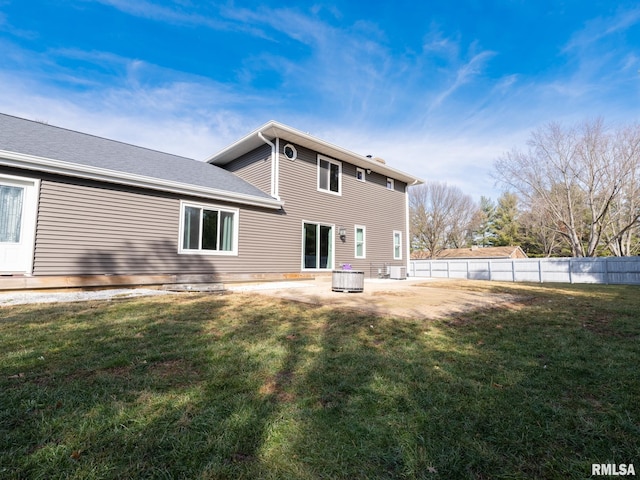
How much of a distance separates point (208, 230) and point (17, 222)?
4070 mm

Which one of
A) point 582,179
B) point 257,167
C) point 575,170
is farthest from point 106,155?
point 582,179

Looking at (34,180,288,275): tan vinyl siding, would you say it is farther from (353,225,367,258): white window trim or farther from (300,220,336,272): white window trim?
(353,225,367,258): white window trim

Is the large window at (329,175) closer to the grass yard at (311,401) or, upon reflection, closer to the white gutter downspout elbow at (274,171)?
the white gutter downspout elbow at (274,171)

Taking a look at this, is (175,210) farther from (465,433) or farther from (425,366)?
(465,433)

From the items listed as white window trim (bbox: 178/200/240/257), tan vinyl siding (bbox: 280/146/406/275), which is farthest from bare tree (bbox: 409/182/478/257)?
white window trim (bbox: 178/200/240/257)

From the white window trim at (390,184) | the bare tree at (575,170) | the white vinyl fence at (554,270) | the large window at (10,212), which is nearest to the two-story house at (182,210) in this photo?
the large window at (10,212)

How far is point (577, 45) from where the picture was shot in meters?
11.7

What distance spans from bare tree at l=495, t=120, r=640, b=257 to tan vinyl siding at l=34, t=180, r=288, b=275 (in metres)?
19.9

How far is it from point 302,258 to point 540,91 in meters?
13.0

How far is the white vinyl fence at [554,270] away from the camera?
1392 centimetres

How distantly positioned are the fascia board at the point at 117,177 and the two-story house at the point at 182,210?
22mm

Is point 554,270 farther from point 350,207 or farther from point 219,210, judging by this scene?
point 219,210

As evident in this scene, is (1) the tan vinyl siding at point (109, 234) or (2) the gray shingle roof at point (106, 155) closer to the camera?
(1) the tan vinyl siding at point (109, 234)

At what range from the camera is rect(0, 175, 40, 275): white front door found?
6.34 metres
